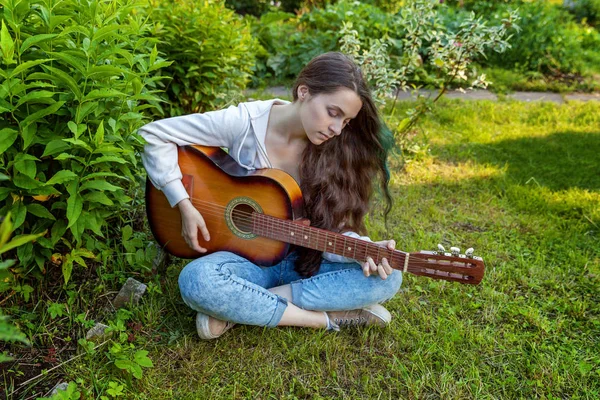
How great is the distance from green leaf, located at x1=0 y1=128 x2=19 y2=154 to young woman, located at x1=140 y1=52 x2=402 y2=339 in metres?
0.59

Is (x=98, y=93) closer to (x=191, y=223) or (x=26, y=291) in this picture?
(x=191, y=223)

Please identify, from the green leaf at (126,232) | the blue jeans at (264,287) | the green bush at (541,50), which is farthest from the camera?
the green bush at (541,50)

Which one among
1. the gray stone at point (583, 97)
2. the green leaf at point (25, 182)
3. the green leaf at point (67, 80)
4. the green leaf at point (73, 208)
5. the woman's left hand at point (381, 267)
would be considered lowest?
the gray stone at point (583, 97)

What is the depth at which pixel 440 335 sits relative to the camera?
2.50 m

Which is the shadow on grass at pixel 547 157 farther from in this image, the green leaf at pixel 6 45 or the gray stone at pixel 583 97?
the green leaf at pixel 6 45

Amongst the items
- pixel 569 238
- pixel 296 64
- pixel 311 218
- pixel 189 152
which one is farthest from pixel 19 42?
pixel 296 64

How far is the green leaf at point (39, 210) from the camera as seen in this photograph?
2.04 m

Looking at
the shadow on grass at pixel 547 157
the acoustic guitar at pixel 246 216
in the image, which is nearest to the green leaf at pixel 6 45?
the acoustic guitar at pixel 246 216

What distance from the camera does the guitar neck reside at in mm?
2301

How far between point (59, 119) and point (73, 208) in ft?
1.31

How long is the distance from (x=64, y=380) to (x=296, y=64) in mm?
4957

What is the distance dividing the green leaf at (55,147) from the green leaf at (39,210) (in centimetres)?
21

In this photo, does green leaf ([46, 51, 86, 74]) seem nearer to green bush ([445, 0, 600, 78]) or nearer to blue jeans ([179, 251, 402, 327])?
blue jeans ([179, 251, 402, 327])

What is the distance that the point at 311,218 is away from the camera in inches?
102
